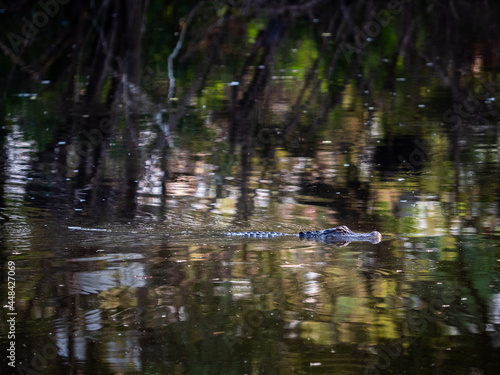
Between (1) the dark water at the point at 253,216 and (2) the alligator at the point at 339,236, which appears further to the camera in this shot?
(2) the alligator at the point at 339,236

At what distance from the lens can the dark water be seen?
6734 millimetres

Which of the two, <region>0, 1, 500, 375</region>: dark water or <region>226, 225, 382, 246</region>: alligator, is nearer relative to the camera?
<region>0, 1, 500, 375</region>: dark water

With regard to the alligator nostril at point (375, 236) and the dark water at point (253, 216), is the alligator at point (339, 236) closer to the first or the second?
the alligator nostril at point (375, 236)

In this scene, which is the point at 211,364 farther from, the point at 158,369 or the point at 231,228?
the point at 231,228

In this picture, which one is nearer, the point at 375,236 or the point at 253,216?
the point at 375,236

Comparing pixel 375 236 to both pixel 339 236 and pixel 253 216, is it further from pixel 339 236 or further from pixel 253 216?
pixel 253 216

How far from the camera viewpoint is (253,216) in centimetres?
1037

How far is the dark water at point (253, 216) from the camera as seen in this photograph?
22.1 feet

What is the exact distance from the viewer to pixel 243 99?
18.3 m

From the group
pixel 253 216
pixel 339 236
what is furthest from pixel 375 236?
pixel 253 216

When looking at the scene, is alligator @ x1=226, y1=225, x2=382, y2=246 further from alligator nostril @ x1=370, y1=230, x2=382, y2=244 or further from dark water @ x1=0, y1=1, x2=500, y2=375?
dark water @ x1=0, y1=1, x2=500, y2=375

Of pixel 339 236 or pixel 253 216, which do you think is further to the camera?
pixel 253 216

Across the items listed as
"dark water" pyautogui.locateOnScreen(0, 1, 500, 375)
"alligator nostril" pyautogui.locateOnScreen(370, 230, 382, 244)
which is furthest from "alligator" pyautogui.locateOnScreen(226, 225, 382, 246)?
"dark water" pyautogui.locateOnScreen(0, 1, 500, 375)

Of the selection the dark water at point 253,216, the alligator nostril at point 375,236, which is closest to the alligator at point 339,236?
the alligator nostril at point 375,236
